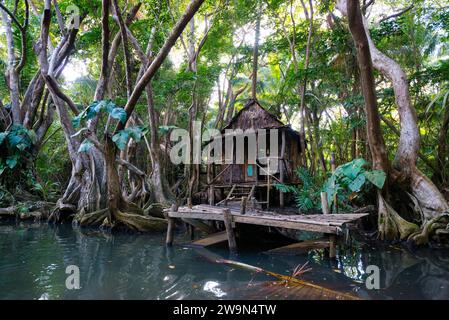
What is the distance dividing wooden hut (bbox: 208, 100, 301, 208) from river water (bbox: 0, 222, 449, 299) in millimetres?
4004

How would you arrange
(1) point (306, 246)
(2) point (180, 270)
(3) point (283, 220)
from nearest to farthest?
(2) point (180, 270) < (3) point (283, 220) < (1) point (306, 246)

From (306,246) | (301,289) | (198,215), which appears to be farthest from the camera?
(198,215)

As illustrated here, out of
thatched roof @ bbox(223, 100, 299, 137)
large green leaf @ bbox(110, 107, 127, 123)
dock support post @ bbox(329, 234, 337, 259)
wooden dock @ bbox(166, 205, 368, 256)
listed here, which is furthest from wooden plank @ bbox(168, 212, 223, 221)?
thatched roof @ bbox(223, 100, 299, 137)

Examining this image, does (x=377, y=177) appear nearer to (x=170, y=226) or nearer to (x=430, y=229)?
(x=430, y=229)

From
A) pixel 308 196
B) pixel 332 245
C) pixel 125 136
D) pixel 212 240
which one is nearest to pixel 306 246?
pixel 332 245

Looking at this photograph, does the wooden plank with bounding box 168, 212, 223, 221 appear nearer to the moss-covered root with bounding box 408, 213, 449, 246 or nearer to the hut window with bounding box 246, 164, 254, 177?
the moss-covered root with bounding box 408, 213, 449, 246

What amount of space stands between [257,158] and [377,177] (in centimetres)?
534

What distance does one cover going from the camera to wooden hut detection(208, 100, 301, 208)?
12.0 meters

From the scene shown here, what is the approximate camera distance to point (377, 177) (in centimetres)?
782

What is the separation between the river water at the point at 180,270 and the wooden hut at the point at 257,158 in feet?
13.1

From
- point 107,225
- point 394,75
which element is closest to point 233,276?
point 107,225

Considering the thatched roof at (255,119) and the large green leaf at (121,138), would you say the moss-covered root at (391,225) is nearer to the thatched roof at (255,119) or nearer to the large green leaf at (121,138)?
the thatched roof at (255,119)

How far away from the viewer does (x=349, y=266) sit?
599 centimetres
